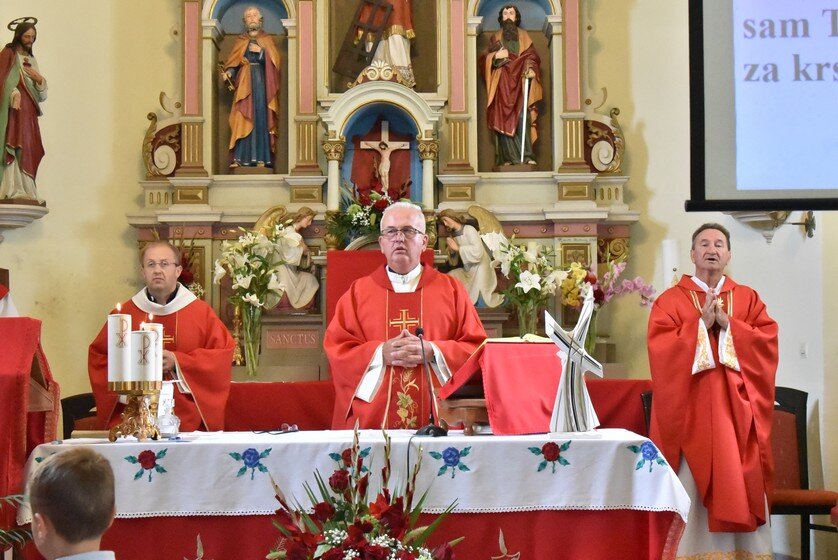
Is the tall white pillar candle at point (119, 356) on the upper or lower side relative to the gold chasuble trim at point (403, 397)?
upper

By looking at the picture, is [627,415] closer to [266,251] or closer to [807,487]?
[807,487]

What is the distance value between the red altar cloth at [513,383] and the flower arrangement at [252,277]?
3531mm

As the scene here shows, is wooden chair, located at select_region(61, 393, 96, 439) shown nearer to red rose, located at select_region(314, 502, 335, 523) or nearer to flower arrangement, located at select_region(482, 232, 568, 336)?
flower arrangement, located at select_region(482, 232, 568, 336)

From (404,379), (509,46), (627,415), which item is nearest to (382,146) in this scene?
(509,46)

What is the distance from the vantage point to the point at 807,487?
7355 millimetres

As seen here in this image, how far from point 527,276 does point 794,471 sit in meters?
2.18

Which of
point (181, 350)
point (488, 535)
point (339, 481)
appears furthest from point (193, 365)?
point (339, 481)

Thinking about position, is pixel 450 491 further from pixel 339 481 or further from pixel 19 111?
pixel 19 111

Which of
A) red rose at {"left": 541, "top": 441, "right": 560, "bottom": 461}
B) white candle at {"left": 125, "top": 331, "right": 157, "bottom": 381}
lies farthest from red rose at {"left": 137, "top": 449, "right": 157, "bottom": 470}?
red rose at {"left": 541, "top": 441, "right": 560, "bottom": 461}

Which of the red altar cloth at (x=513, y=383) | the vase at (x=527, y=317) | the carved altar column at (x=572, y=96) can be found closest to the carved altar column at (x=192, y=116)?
the vase at (x=527, y=317)

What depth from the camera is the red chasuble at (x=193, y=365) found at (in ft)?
18.7

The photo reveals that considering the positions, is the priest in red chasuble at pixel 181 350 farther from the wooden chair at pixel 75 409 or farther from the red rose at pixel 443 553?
the red rose at pixel 443 553

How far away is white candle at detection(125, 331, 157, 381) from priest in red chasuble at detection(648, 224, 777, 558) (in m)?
3.10

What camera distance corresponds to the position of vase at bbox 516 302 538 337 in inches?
323
